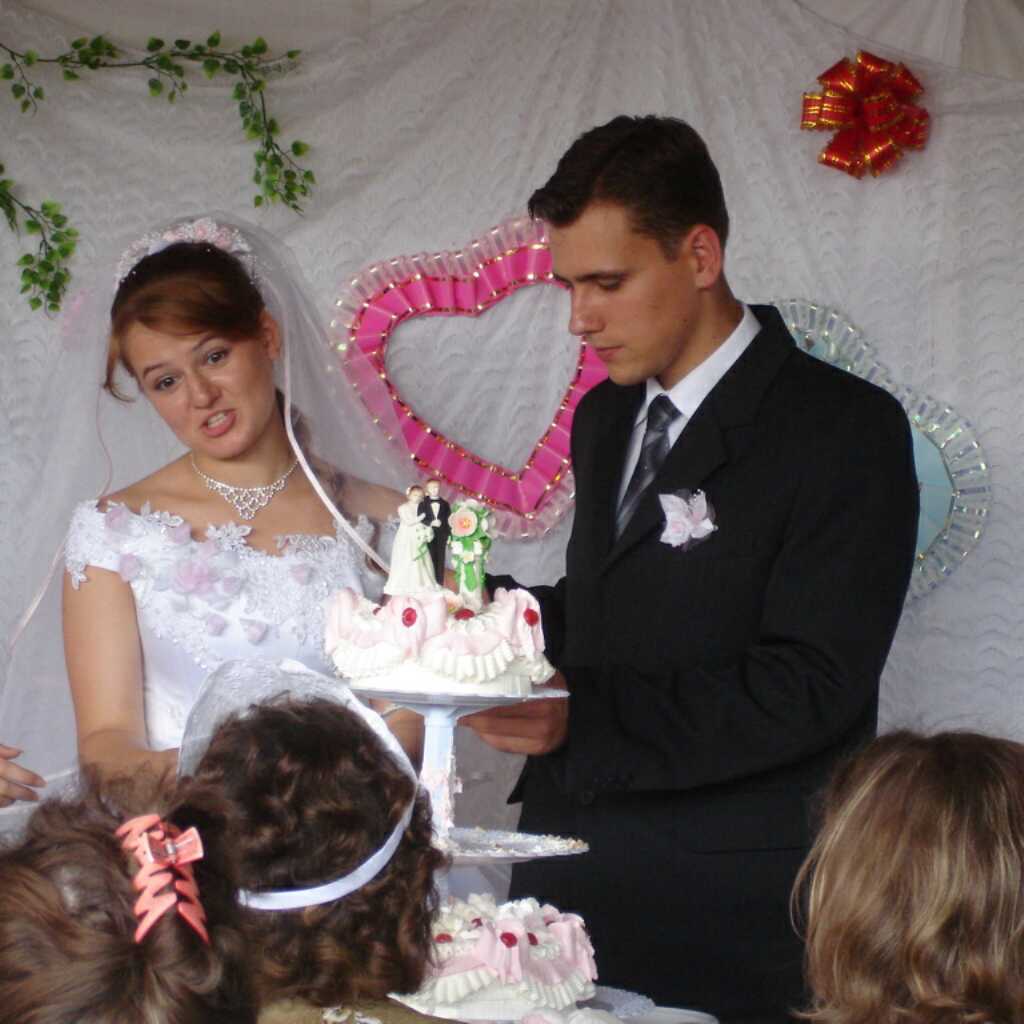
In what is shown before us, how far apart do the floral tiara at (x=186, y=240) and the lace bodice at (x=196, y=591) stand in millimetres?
524

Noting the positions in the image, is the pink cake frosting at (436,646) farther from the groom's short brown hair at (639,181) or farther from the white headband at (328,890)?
the groom's short brown hair at (639,181)

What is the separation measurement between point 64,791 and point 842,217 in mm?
3123

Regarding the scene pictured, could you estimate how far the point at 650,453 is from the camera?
3.15m

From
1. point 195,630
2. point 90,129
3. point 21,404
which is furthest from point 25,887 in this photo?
point 90,129

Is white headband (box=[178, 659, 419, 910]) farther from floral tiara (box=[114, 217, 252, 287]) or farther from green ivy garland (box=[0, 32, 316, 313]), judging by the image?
green ivy garland (box=[0, 32, 316, 313])

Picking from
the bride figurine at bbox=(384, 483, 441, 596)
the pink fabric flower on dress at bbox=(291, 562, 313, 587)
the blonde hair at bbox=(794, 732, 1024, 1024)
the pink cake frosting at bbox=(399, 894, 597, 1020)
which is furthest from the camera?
the pink fabric flower on dress at bbox=(291, 562, 313, 587)

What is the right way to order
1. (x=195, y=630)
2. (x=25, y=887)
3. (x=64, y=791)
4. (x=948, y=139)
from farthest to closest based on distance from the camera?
(x=948, y=139) < (x=195, y=630) < (x=64, y=791) < (x=25, y=887)

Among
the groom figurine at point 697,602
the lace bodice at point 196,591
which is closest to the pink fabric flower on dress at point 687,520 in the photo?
the groom figurine at point 697,602

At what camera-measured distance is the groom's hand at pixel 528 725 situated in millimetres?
2615

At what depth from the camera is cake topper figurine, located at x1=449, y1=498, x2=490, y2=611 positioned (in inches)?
99.3

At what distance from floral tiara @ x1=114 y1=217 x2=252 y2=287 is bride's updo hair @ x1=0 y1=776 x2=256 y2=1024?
7.04 feet

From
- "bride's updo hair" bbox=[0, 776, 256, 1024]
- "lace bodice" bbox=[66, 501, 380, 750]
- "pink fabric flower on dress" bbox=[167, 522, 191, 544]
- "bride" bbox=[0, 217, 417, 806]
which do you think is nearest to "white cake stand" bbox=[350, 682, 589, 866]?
"bride's updo hair" bbox=[0, 776, 256, 1024]

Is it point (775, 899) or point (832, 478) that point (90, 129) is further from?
point (775, 899)

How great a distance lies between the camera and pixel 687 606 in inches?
116
